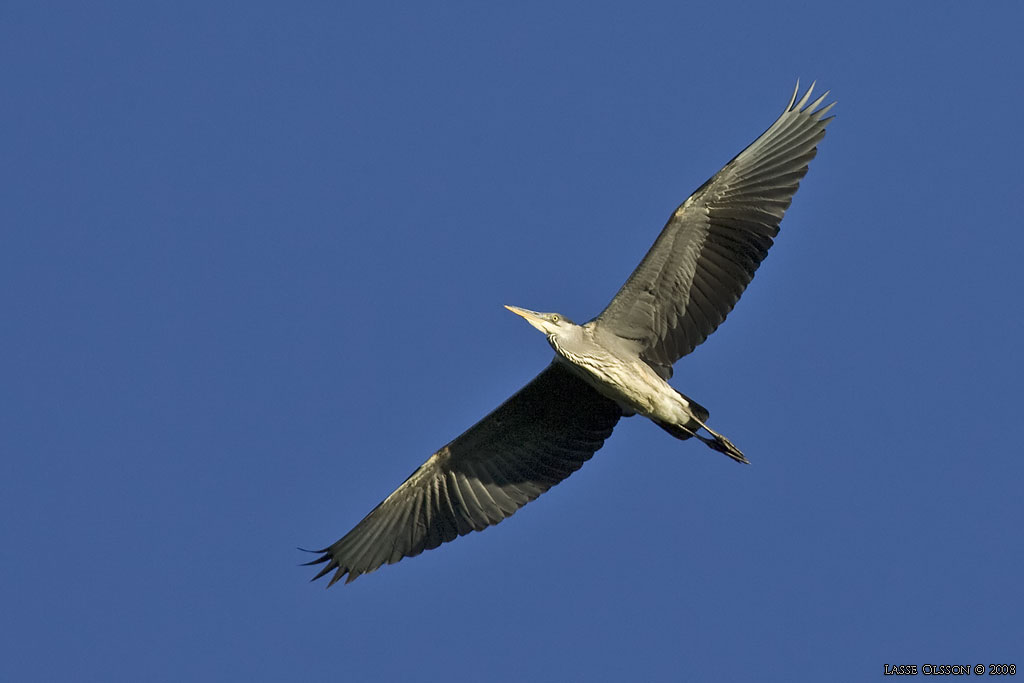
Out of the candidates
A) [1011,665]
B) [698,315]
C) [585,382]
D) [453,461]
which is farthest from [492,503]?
[1011,665]

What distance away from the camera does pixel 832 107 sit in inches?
446

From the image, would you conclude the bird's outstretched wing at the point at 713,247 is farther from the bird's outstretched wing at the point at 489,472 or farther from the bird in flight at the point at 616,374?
the bird's outstretched wing at the point at 489,472

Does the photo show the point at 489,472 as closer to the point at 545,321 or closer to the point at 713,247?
the point at 545,321

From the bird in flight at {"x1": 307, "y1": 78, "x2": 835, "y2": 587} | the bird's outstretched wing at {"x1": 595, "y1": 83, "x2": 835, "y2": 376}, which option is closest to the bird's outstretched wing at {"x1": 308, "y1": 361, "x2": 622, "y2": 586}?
the bird in flight at {"x1": 307, "y1": 78, "x2": 835, "y2": 587}

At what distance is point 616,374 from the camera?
11.2 m

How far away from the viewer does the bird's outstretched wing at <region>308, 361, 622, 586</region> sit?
1184 centimetres

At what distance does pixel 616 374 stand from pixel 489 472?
1727mm

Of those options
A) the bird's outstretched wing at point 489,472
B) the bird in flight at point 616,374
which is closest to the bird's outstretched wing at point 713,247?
the bird in flight at point 616,374

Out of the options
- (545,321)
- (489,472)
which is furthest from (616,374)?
(489,472)

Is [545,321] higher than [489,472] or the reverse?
higher

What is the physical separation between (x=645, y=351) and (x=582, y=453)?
4.01ft

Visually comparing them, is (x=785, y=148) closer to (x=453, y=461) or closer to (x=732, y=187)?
(x=732, y=187)

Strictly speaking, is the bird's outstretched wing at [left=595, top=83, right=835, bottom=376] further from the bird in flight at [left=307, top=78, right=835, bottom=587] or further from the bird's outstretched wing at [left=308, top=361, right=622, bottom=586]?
the bird's outstretched wing at [left=308, top=361, right=622, bottom=586]

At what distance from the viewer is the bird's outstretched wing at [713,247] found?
1108 centimetres
